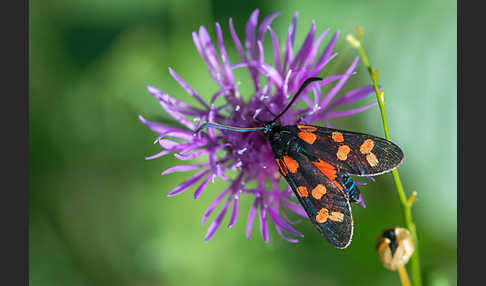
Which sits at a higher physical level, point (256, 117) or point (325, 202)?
point (256, 117)

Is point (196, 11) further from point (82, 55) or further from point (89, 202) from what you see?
point (89, 202)

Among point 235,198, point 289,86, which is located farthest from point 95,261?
point 289,86

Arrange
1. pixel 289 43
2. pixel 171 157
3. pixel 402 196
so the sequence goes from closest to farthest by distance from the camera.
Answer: pixel 402 196 < pixel 289 43 < pixel 171 157

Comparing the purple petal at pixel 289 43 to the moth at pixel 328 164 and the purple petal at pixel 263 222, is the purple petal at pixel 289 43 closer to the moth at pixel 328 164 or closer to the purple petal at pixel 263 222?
the moth at pixel 328 164

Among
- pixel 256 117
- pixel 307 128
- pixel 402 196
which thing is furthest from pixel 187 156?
pixel 402 196

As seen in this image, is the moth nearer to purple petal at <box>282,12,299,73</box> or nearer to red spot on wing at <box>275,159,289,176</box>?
Result: red spot on wing at <box>275,159,289,176</box>

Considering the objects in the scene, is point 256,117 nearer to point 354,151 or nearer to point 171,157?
point 354,151

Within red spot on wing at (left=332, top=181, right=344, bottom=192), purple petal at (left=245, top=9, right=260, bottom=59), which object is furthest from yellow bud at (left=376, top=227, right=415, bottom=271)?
purple petal at (left=245, top=9, right=260, bottom=59)
